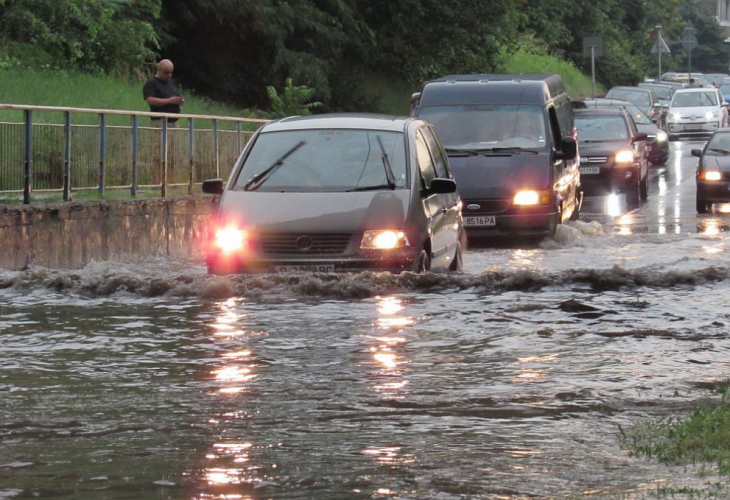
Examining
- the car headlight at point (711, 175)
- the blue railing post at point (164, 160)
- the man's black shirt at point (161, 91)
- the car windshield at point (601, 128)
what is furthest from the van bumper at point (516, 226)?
the car windshield at point (601, 128)

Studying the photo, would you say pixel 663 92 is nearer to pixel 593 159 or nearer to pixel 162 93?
pixel 593 159

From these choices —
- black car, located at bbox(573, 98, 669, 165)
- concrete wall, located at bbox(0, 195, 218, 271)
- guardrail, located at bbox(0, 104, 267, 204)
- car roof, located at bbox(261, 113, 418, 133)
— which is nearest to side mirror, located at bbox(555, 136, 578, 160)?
concrete wall, located at bbox(0, 195, 218, 271)

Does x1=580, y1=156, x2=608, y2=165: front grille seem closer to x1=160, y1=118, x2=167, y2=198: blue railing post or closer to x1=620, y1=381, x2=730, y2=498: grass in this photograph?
x1=160, y1=118, x2=167, y2=198: blue railing post

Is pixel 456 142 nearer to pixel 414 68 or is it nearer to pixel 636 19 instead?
pixel 414 68

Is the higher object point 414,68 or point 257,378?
point 414,68

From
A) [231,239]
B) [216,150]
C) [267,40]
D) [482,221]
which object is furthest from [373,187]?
[267,40]

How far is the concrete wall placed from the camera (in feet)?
48.8

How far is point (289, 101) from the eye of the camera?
104 ft

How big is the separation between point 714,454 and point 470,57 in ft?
119

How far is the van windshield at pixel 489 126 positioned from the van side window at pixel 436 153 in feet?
15.0

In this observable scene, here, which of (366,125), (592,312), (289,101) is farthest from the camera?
(289,101)

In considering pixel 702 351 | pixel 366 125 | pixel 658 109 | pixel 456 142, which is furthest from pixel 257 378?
pixel 658 109

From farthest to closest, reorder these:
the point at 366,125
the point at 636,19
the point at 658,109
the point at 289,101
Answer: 1. the point at 636,19
2. the point at 658,109
3. the point at 289,101
4. the point at 366,125

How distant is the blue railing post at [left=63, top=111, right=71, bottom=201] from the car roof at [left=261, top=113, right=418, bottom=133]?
389cm
